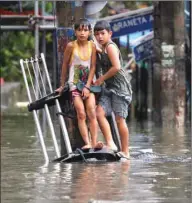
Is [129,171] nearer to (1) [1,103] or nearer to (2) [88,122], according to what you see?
(2) [88,122]

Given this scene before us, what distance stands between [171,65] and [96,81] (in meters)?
7.41

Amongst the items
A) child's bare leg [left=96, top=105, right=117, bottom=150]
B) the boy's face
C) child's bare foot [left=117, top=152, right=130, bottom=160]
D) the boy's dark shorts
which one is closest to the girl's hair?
the boy's face

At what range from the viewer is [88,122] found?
1128cm

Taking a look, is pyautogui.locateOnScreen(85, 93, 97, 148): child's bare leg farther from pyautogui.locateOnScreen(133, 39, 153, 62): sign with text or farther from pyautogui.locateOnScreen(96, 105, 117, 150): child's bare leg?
pyautogui.locateOnScreen(133, 39, 153, 62): sign with text

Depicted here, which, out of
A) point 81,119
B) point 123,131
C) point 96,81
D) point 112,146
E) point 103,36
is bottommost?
point 112,146

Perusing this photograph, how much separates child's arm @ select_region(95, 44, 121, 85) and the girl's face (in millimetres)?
285

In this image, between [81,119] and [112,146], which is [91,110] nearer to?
[81,119]

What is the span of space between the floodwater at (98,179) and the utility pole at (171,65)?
192 inches

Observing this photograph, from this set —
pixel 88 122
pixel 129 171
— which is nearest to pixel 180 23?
pixel 88 122

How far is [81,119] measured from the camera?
1099cm

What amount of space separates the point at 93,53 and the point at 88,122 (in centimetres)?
86

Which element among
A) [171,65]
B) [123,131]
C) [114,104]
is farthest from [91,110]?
[171,65]

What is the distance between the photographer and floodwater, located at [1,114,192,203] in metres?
7.59

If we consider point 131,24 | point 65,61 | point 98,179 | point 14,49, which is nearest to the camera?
point 98,179
